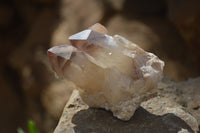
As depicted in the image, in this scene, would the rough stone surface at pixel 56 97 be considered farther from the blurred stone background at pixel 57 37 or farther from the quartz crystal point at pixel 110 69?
the quartz crystal point at pixel 110 69

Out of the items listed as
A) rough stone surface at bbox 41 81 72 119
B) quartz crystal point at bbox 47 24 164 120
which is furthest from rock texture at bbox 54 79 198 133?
rough stone surface at bbox 41 81 72 119

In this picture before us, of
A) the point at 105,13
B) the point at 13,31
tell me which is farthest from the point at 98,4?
the point at 13,31

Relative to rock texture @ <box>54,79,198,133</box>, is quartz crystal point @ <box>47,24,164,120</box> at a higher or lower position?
higher

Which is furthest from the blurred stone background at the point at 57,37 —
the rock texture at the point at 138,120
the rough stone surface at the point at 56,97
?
the rock texture at the point at 138,120

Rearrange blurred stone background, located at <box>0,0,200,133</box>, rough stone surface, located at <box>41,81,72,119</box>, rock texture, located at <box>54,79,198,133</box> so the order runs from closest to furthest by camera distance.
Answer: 1. rock texture, located at <box>54,79,198,133</box>
2. blurred stone background, located at <box>0,0,200,133</box>
3. rough stone surface, located at <box>41,81,72,119</box>

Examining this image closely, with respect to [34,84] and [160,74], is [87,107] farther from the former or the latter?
[34,84]

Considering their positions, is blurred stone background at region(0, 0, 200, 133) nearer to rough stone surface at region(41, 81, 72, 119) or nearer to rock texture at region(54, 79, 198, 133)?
rough stone surface at region(41, 81, 72, 119)
